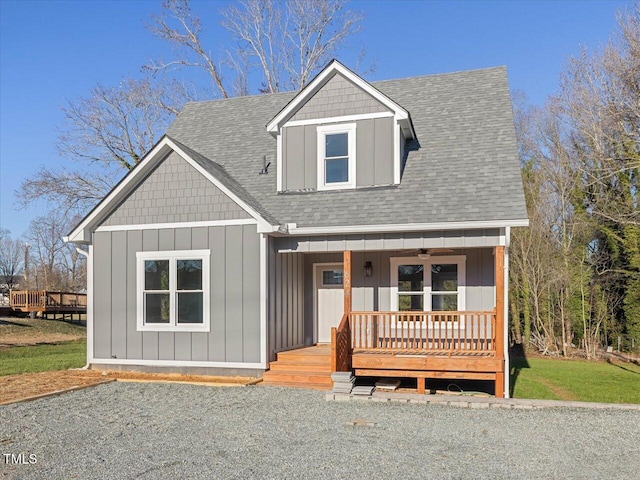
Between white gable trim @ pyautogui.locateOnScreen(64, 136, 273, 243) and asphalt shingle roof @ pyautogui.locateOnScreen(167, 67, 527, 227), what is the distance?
0.27 meters

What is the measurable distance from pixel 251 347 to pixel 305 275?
8.59ft

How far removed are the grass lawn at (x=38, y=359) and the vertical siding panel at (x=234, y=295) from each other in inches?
190

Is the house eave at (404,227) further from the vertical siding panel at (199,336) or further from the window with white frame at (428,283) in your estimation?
the vertical siding panel at (199,336)

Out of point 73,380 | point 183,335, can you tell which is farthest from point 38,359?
point 183,335

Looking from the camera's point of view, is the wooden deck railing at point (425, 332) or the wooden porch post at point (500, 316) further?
the wooden deck railing at point (425, 332)

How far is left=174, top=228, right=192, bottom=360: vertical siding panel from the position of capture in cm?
1125

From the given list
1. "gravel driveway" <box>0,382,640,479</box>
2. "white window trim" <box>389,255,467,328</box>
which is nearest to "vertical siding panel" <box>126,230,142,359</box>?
"gravel driveway" <box>0,382,640,479</box>

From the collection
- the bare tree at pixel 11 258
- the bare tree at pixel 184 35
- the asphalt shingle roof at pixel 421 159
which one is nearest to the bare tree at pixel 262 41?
the bare tree at pixel 184 35

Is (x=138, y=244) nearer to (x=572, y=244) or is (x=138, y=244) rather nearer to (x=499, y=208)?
(x=499, y=208)

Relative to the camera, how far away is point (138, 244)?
11.7m

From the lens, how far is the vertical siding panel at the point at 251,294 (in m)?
10.8

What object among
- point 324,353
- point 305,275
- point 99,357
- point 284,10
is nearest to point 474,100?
point 305,275

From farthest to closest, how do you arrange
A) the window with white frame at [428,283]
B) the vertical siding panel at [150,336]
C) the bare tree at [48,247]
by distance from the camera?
the bare tree at [48,247]
the vertical siding panel at [150,336]
the window with white frame at [428,283]

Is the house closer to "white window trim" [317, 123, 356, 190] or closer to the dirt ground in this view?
"white window trim" [317, 123, 356, 190]
